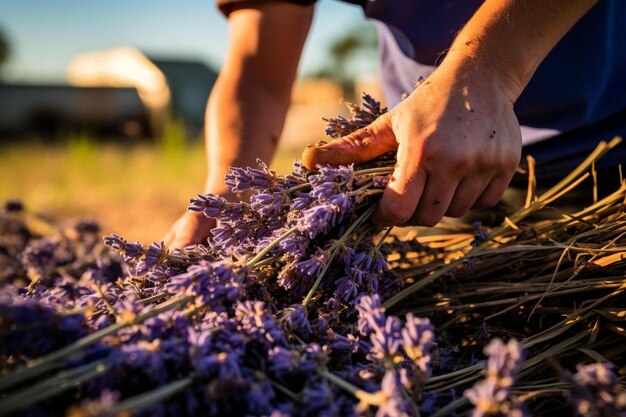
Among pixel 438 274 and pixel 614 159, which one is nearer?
→ pixel 438 274

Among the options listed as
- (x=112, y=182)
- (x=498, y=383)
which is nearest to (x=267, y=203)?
(x=498, y=383)

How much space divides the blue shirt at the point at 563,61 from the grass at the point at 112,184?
3486 mm

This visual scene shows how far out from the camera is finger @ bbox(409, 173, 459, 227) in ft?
4.06

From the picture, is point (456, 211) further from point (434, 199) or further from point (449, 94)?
point (449, 94)

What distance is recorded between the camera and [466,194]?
131 cm

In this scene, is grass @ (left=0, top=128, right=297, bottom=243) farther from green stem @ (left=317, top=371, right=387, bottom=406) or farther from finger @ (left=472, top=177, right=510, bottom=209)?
green stem @ (left=317, top=371, right=387, bottom=406)

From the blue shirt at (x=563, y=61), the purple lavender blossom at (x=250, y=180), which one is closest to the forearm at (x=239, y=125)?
the blue shirt at (x=563, y=61)

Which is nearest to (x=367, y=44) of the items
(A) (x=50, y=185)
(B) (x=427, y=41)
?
(A) (x=50, y=185)

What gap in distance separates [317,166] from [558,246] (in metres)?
0.61

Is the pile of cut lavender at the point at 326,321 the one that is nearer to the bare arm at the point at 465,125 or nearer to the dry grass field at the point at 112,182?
the bare arm at the point at 465,125

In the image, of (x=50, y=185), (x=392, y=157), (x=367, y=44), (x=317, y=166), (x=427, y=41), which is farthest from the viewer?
(x=367, y=44)

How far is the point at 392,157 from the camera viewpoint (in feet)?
4.65

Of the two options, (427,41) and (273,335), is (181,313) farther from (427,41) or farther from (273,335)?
(427,41)

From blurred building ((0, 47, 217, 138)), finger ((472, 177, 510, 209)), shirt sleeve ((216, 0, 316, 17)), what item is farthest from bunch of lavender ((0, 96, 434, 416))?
blurred building ((0, 47, 217, 138))
